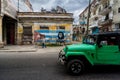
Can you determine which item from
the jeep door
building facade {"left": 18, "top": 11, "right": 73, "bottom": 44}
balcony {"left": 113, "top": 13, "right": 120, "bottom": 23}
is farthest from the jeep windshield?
balcony {"left": 113, "top": 13, "right": 120, "bottom": 23}

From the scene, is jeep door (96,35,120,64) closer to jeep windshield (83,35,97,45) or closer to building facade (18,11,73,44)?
jeep windshield (83,35,97,45)

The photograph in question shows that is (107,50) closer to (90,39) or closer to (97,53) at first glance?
(97,53)

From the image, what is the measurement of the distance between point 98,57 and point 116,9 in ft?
92.8

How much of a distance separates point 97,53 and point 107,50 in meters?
0.46

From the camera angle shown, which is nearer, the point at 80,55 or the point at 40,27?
the point at 80,55

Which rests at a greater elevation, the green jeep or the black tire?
the green jeep

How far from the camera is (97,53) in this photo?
8336 mm

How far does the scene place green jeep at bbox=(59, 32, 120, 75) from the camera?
327 inches

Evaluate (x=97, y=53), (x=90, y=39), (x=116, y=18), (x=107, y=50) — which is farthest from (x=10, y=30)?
(x=107, y=50)

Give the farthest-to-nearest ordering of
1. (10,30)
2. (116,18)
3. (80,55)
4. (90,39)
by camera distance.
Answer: (116,18) → (10,30) → (90,39) → (80,55)

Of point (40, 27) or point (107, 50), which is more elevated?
point (40, 27)

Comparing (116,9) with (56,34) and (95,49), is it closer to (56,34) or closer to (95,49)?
(56,34)

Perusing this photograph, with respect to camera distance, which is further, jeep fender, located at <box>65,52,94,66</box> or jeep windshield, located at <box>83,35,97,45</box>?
jeep windshield, located at <box>83,35,97,45</box>

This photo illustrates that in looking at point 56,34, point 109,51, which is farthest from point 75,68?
point 56,34
